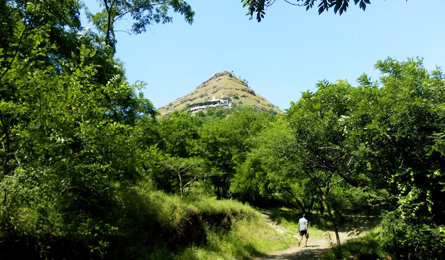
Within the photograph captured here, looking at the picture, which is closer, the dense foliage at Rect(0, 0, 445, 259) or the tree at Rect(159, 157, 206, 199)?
the dense foliage at Rect(0, 0, 445, 259)

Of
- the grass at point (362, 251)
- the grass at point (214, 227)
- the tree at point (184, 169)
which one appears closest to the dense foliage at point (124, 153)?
the grass at point (214, 227)

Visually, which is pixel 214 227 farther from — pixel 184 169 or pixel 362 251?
pixel 362 251

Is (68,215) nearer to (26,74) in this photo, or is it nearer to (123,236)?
(26,74)

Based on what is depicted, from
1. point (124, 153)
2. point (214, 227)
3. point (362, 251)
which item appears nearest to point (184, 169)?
point (214, 227)

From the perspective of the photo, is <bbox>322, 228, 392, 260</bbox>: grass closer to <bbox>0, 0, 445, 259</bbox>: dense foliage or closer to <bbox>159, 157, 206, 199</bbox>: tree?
<bbox>0, 0, 445, 259</bbox>: dense foliage

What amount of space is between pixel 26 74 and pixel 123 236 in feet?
21.5

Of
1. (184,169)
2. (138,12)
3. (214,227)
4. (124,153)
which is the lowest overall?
(214,227)

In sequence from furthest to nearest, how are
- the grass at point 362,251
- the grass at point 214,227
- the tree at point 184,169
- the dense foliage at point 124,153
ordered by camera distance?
1. the tree at point 184,169
2. the grass at point 214,227
3. the grass at point 362,251
4. the dense foliage at point 124,153

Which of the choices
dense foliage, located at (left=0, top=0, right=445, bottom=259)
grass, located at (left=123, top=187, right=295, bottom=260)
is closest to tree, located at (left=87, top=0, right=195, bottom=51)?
dense foliage, located at (left=0, top=0, right=445, bottom=259)

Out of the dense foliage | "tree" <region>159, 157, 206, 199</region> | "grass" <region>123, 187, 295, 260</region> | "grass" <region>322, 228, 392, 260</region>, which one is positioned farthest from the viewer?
"tree" <region>159, 157, 206, 199</region>

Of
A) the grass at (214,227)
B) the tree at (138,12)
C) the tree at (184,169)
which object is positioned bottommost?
the grass at (214,227)

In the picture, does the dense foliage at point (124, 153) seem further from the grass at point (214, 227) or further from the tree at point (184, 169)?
the tree at point (184, 169)

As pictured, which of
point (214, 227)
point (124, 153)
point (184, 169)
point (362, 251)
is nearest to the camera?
point (124, 153)

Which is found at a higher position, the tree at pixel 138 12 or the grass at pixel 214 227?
the tree at pixel 138 12
